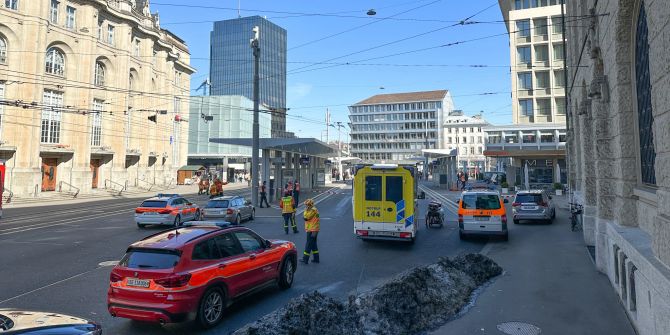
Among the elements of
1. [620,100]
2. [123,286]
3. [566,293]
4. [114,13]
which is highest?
[114,13]

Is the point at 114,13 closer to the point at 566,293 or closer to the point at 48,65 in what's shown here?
the point at 48,65

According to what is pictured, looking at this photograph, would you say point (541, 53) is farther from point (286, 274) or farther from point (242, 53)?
point (242, 53)

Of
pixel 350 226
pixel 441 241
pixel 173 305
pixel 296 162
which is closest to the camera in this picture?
pixel 173 305

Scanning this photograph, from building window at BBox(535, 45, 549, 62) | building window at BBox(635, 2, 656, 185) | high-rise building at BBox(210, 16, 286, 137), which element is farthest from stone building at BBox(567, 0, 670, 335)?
high-rise building at BBox(210, 16, 286, 137)

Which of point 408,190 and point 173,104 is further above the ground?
A: point 173,104

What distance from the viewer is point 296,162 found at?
131 ft

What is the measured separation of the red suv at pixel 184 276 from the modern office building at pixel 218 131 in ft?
246

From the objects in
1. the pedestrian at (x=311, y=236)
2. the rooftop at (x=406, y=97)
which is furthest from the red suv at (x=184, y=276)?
the rooftop at (x=406, y=97)

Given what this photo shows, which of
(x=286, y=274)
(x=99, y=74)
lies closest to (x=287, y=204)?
(x=286, y=274)

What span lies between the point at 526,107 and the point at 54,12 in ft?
173

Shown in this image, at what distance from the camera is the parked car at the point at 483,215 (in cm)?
1338

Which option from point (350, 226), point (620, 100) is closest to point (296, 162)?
point (350, 226)

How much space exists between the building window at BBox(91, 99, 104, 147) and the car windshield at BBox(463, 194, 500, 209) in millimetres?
41673

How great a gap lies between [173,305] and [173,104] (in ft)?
196
